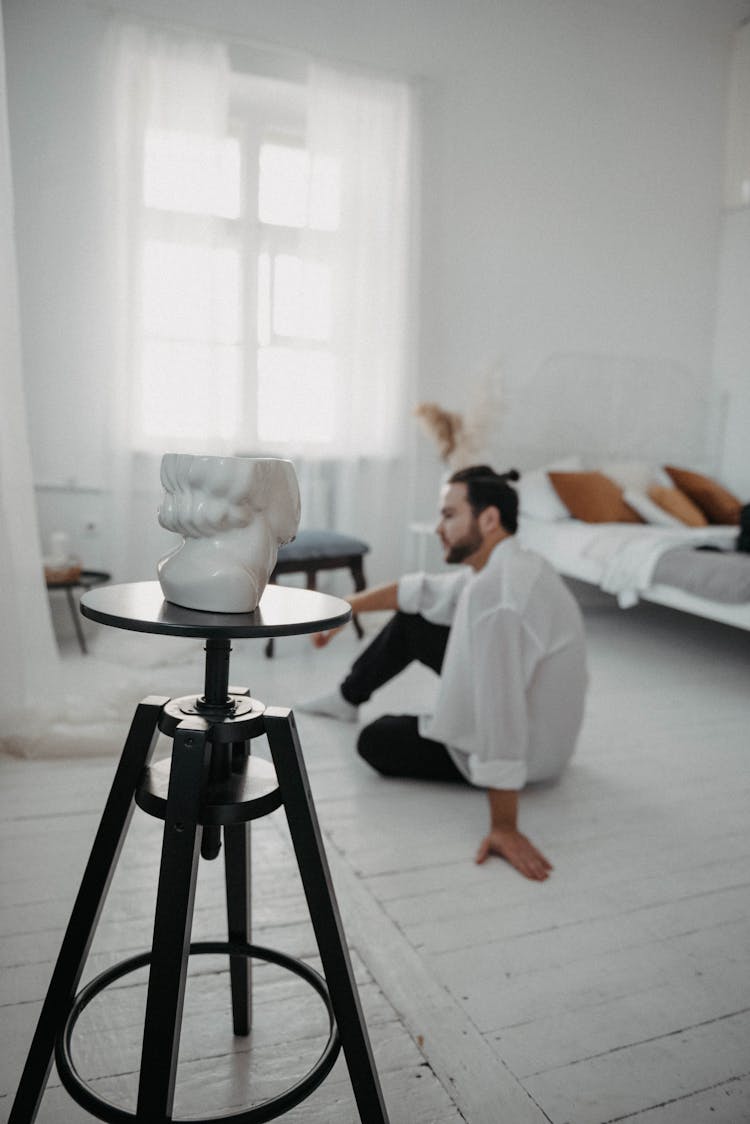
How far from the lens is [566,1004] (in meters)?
1.46

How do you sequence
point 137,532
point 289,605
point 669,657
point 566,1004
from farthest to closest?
point 137,532 < point 669,657 < point 566,1004 < point 289,605

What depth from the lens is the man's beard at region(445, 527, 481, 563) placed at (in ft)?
7.28

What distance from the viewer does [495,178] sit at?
4.84m

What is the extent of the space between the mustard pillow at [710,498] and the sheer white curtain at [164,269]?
2.57m

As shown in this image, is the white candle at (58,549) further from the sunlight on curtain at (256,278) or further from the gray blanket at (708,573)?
the gray blanket at (708,573)

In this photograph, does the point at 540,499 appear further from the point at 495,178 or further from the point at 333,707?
the point at 333,707

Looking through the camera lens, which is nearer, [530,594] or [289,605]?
[289,605]

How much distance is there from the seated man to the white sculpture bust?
3.39 ft

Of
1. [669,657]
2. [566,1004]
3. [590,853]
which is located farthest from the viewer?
[669,657]

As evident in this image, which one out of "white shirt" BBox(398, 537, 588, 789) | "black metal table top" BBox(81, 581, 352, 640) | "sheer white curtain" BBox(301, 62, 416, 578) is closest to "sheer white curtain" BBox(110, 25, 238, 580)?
"sheer white curtain" BBox(301, 62, 416, 578)

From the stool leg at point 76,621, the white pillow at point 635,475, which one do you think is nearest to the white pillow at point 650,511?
the white pillow at point 635,475

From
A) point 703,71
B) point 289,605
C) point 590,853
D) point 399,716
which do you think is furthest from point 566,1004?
point 703,71

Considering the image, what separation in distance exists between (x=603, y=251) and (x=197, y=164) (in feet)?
7.94

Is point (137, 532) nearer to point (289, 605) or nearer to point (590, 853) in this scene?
point (590, 853)
